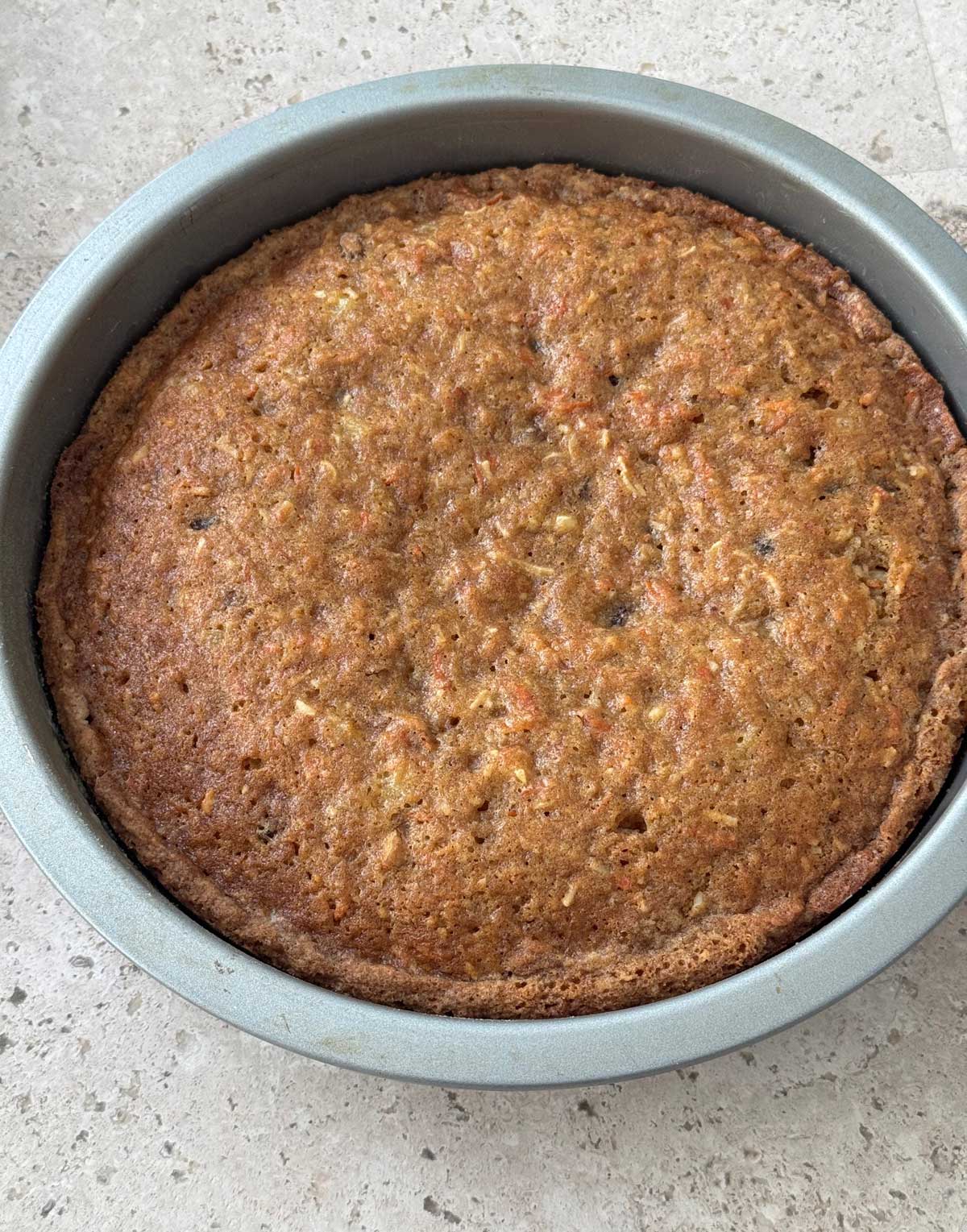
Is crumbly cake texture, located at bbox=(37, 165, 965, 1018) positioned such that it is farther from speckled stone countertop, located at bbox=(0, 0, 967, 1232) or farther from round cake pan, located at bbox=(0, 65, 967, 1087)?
speckled stone countertop, located at bbox=(0, 0, 967, 1232)

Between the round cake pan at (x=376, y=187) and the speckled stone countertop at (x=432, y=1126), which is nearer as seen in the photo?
the round cake pan at (x=376, y=187)

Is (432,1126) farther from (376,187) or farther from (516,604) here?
(376,187)

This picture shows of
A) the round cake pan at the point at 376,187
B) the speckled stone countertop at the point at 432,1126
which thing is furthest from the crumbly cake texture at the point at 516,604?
the speckled stone countertop at the point at 432,1126

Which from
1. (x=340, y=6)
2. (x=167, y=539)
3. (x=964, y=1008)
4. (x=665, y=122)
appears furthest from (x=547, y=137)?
(x=964, y=1008)

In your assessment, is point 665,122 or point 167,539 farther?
point 665,122

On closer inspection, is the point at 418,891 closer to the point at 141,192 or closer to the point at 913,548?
the point at 913,548

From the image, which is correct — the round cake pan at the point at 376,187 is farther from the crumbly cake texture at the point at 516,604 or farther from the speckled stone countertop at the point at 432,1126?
the speckled stone countertop at the point at 432,1126

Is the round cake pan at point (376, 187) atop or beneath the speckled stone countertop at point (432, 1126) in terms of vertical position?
atop
